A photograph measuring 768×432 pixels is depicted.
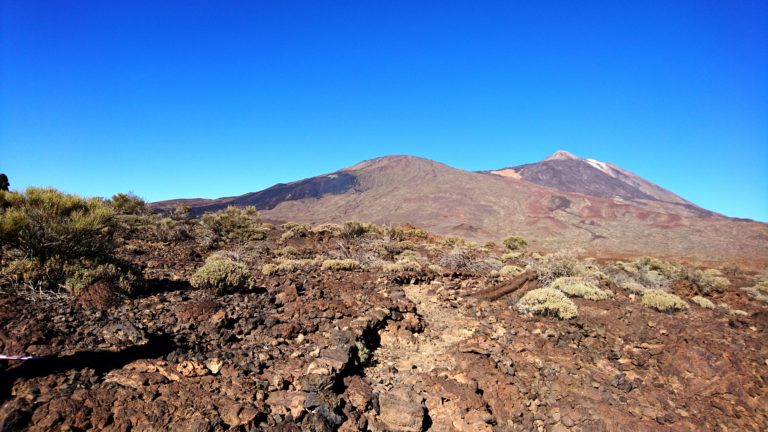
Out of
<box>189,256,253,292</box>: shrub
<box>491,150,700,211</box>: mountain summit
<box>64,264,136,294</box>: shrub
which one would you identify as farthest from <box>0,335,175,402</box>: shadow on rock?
<box>491,150,700,211</box>: mountain summit

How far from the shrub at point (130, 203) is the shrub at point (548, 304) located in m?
19.1

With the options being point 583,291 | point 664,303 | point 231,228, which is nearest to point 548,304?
point 583,291

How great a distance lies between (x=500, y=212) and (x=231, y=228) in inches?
1704

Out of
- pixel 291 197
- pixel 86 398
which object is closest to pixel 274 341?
pixel 86 398

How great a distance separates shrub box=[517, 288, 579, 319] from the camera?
6.42 meters

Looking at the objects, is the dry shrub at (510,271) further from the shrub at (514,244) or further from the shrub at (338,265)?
the shrub at (514,244)

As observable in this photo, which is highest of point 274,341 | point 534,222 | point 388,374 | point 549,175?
point 549,175

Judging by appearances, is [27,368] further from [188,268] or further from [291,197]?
[291,197]

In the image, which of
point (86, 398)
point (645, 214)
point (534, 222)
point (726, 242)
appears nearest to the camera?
point (86, 398)

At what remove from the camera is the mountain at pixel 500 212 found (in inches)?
1483

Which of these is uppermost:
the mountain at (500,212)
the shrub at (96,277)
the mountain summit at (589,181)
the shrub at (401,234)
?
the mountain summit at (589,181)

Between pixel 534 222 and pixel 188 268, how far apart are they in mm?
46243

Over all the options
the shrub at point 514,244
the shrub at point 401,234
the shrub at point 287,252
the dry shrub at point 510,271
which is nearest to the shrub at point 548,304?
the dry shrub at point 510,271

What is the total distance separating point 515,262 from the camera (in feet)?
43.6
